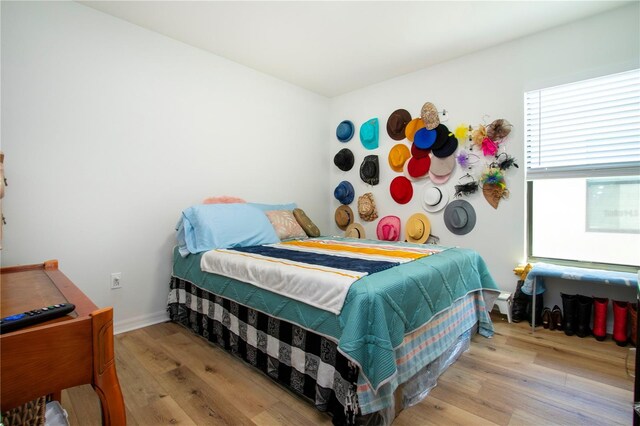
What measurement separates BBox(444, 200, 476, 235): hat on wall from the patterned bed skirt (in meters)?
1.19

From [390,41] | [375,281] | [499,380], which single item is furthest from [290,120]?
[499,380]

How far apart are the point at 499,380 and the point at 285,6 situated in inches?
112

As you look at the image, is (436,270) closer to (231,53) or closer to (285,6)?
(285,6)

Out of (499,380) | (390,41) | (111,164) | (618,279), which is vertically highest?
(390,41)

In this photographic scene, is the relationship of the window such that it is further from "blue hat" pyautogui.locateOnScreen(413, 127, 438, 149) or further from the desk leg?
the desk leg

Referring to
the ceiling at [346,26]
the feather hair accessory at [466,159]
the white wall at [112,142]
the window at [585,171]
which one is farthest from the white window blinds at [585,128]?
the white wall at [112,142]

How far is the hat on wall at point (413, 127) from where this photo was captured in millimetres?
3255

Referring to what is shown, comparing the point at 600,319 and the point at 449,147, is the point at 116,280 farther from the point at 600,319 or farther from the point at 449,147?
the point at 600,319

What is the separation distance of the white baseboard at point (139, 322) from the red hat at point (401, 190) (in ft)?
8.52

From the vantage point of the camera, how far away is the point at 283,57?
3021 mm

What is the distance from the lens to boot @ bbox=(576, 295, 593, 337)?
2.30 meters

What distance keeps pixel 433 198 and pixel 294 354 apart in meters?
2.23

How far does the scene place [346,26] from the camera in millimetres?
2498

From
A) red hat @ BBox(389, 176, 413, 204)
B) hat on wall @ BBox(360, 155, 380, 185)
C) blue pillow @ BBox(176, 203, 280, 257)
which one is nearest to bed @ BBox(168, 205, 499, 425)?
blue pillow @ BBox(176, 203, 280, 257)
